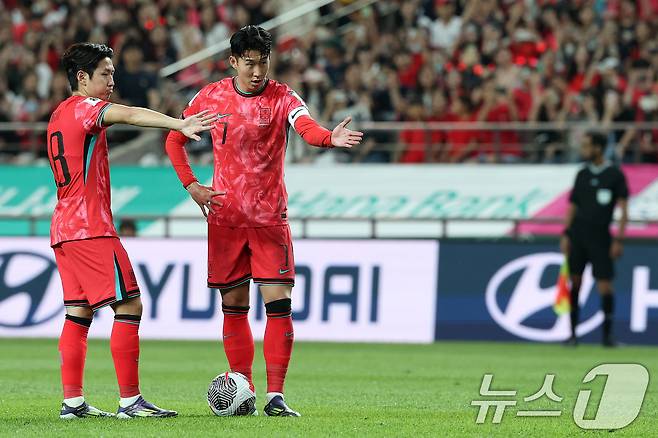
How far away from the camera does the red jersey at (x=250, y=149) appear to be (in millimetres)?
8906

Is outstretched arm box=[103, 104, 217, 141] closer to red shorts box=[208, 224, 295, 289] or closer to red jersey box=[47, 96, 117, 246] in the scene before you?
red jersey box=[47, 96, 117, 246]

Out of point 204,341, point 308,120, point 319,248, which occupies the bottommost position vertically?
point 204,341

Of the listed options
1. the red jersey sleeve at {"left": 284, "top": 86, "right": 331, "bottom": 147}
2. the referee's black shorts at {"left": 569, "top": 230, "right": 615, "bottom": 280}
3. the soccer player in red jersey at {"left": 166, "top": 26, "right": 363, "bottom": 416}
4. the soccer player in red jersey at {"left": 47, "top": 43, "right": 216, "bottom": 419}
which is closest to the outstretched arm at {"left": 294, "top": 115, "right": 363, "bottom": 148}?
the red jersey sleeve at {"left": 284, "top": 86, "right": 331, "bottom": 147}

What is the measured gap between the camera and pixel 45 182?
20.2 meters

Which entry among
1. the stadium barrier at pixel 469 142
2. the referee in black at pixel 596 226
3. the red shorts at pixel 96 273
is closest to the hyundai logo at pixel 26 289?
the stadium barrier at pixel 469 142

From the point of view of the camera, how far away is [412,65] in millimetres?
21391

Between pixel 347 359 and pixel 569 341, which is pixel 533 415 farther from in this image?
pixel 569 341

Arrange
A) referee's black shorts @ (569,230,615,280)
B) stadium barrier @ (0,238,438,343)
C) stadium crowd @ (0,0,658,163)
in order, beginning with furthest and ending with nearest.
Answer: stadium crowd @ (0,0,658,163) < stadium barrier @ (0,238,438,343) < referee's black shorts @ (569,230,615,280)

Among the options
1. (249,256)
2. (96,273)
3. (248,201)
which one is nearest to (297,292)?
(249,256)

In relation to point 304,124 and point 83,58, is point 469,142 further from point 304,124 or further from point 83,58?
point 83,58

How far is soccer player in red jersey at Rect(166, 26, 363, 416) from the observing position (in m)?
8.88

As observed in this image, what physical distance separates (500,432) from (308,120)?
2230mm

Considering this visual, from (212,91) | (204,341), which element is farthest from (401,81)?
(212,91)

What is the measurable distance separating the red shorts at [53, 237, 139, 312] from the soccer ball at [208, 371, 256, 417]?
0.75 metres
